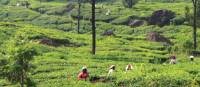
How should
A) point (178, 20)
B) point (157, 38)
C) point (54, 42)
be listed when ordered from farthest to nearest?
1. point (178, 20)
2. point (157, 38)
3. point (54, 42)

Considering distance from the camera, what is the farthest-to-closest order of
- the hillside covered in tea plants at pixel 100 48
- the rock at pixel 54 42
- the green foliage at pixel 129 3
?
the green foliage at pixel 129 3 → the rock at pixel 54 42 → the hillside covered in tea plants at pixel 100 48

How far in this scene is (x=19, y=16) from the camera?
536ft

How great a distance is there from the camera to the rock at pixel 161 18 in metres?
139

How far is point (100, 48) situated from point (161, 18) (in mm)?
57120

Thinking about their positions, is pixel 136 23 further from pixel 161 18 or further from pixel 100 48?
pixel 100 48

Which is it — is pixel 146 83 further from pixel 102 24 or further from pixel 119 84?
pixel 102 24

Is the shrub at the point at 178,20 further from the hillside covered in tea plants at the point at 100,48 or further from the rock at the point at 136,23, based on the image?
the rock at the point at 136,23

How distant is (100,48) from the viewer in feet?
284

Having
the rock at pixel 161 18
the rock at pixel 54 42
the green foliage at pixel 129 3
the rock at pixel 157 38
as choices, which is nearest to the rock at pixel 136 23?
the rock at pixel 161 18

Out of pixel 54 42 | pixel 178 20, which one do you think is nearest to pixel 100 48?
pixel 54 42

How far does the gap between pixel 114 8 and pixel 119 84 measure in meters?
129

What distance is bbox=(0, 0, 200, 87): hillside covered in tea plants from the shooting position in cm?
4109

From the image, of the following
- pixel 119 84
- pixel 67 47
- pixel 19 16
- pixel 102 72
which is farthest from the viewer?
pixel 19 16

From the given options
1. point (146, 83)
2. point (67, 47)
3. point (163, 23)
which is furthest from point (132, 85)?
point (163, 23)
